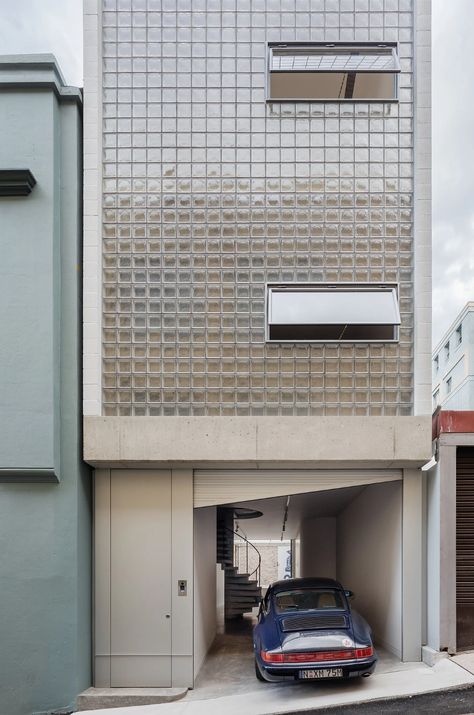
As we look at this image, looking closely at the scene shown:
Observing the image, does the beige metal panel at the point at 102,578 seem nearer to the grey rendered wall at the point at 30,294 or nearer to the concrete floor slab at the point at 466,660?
the grey rendered wall at the point at 30,294

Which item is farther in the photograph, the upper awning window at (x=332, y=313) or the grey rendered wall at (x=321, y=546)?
the grey rendered wall at (x=321, y=546)

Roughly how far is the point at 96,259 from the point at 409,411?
185 inches

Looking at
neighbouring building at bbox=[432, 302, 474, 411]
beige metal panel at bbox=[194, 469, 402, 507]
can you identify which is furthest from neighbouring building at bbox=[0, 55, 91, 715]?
neighbouring building at bbox=[432, 302, 474, 411]

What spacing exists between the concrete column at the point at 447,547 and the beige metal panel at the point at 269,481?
26.7 inches

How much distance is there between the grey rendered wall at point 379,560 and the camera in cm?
894

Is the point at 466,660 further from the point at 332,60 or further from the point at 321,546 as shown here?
the point at 332,60

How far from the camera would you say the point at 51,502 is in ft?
26.9

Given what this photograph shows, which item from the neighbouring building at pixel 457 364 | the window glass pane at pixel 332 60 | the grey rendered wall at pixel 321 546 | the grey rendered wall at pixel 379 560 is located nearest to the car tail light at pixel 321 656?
the grey rendered wall at pixel 379 560

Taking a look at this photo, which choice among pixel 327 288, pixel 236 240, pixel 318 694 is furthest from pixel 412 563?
pixel 236 240

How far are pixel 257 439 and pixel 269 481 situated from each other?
2.72 ft

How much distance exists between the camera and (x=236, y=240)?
869cm

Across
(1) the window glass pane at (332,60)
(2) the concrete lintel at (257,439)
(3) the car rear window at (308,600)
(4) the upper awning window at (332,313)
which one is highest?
(1) the window glass pane at (332,60)

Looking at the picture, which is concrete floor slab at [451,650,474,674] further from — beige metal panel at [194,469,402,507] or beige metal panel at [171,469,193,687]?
beige metal panel at [171,469,193,687]

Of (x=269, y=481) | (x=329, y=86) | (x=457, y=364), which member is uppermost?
(x=329, y=86)
